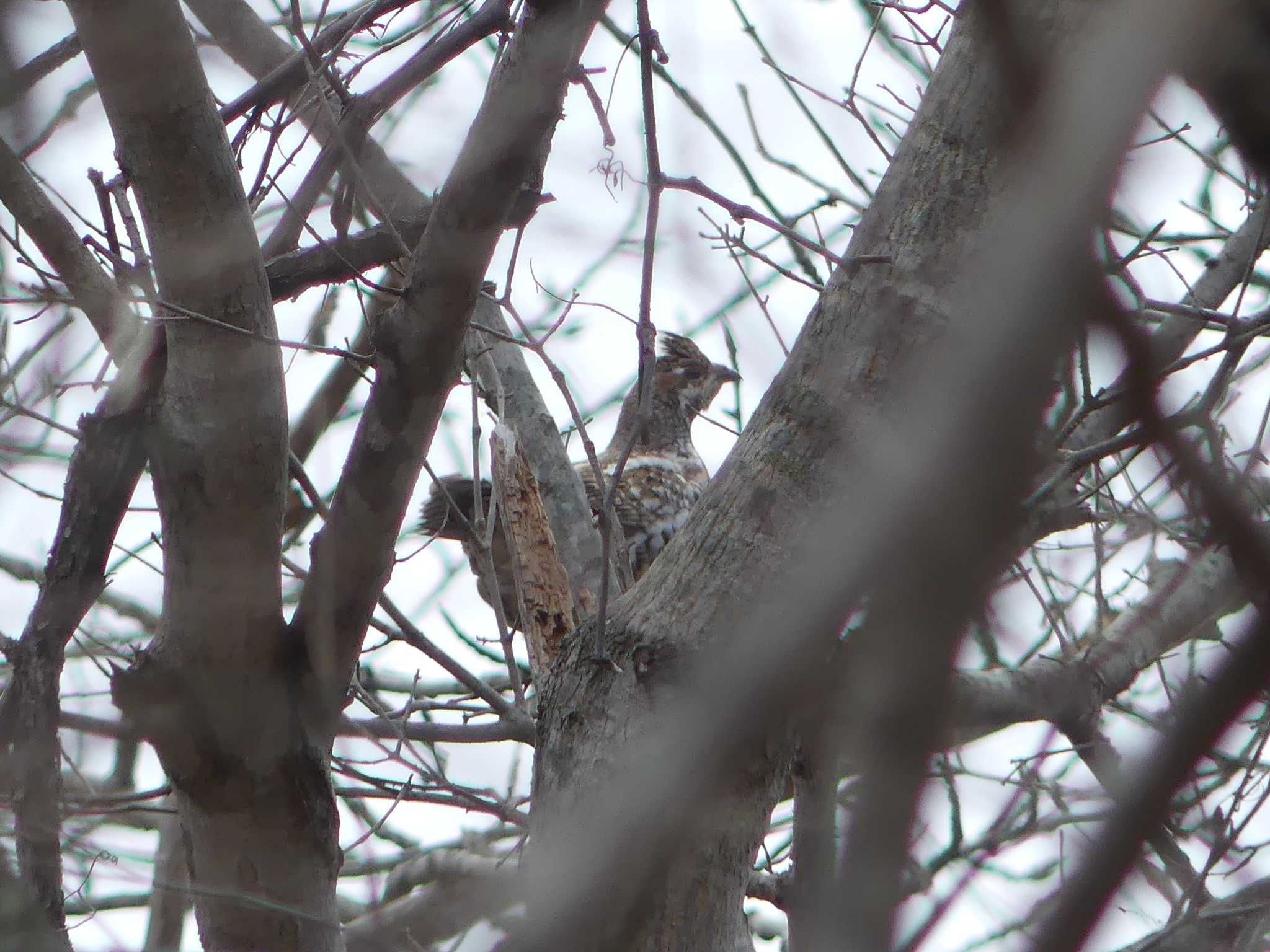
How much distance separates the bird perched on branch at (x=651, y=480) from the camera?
5.37 meters

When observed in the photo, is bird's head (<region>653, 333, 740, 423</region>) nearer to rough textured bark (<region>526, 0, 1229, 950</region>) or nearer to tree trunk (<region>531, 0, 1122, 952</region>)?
tree trunk (<region>531, 0, 1122, 952</region>)

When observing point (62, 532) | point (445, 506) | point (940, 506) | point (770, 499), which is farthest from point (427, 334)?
point (445, 506)

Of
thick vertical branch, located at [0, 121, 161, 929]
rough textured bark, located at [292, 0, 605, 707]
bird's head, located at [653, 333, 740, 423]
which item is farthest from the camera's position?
bird's head, located at [653, 333, 740, 423]

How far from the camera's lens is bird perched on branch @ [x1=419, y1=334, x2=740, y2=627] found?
17.6 feet

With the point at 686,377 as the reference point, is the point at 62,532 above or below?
below

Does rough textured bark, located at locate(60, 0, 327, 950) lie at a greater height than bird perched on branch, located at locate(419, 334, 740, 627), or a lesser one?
lesser

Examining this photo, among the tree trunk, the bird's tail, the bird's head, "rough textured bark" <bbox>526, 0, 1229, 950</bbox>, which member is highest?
the bird's head

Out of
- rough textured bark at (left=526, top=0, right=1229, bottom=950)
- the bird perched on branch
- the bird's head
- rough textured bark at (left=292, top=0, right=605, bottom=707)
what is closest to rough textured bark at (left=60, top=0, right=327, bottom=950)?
rough textured bark at (left=292, top=0, right=605, bottom=707)

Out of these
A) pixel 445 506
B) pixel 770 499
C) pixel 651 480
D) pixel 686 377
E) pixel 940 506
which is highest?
pixel 686 377

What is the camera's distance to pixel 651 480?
613 centimetres

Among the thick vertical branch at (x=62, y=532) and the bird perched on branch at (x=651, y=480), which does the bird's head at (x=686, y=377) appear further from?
the thick vertical branch at (x=62, y=532)

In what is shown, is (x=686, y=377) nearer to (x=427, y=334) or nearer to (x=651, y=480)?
(x=651, y=480)

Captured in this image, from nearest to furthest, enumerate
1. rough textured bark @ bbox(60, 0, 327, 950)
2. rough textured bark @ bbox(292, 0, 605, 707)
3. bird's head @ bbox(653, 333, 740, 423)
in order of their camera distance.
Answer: rough textured bark @ bbox(60, 0, 327, 950)
rough textured bark @ bbox(292, 0, 605, 707)
bird's head @ bbox(653, 333, 740, 423)

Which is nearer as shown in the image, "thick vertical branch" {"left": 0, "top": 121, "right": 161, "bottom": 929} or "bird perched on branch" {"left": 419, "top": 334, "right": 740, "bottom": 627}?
"thick vertical branch" {"left": 0, "top": 121, "right": 161, "bottom": 929}
